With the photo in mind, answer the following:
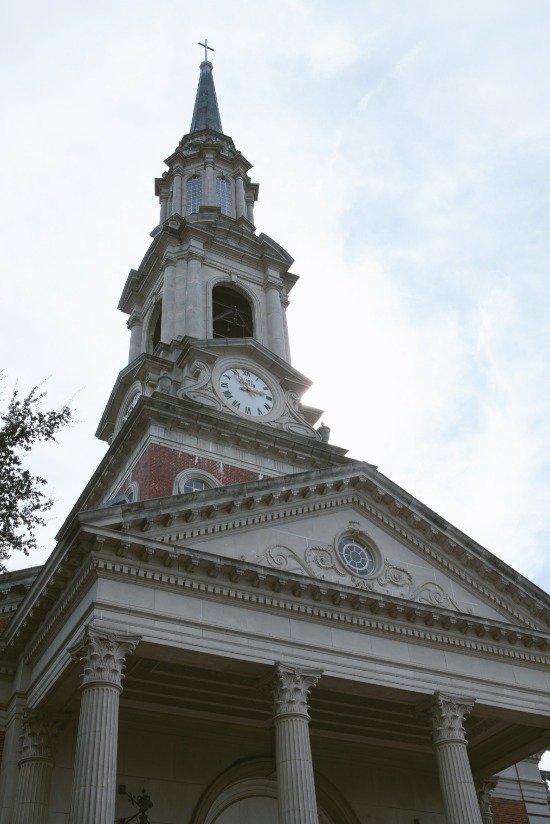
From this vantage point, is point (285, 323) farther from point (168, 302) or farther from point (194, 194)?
point (194, 194)

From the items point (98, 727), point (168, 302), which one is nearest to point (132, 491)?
point (168, 302)

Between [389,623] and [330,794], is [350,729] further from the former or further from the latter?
[389,623]

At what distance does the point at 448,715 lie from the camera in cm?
1973

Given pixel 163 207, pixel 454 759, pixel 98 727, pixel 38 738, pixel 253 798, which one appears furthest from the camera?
pixel 163 207

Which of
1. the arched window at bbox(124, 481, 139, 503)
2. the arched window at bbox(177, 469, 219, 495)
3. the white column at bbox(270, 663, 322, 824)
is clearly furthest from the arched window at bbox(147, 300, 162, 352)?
the white column at bbox(270, 663, 322, 824)

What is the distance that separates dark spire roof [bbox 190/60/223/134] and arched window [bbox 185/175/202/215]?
419 cm

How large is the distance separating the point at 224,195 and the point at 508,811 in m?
27.0

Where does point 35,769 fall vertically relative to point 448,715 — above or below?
below

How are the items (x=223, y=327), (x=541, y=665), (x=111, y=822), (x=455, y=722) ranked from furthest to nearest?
(x=223, y=327) → (x=541, y=665) → (x=455, y=722) → (x=111, y=822)

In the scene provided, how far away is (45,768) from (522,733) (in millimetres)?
11628

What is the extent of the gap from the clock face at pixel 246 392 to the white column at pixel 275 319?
2.66 m

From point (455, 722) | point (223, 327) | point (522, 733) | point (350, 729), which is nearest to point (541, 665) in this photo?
point (522, 733)

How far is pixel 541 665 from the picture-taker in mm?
22000

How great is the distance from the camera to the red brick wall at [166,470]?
85.4ft
